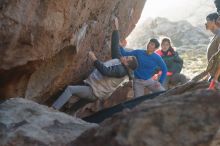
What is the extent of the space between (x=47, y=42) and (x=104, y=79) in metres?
2.85

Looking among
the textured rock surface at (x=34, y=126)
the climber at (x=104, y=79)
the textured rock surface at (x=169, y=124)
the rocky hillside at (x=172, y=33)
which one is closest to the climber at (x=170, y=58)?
the climber at (x=104, y=79)

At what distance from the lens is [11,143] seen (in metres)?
5.59

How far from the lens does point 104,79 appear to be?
12.3m

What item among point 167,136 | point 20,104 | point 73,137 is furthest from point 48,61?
point 167,136

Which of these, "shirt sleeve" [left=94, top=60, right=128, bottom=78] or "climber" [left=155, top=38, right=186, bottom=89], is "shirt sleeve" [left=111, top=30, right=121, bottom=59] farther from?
"climber" [left=155, top=38, right=186, bottom=89]

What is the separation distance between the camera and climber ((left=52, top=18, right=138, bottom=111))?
11.9 m

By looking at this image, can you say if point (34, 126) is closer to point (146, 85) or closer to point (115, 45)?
point (115, 45)

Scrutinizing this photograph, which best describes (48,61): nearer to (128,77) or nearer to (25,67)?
(25,67)

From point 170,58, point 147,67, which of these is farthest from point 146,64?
point 170,58

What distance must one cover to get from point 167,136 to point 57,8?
587 cm

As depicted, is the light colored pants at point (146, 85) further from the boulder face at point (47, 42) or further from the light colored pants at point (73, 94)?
the boulder face at point (47, 42)

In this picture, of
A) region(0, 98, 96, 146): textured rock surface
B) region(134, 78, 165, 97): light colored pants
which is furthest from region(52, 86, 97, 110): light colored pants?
region(0, 98, 96, 146): textured rock surface

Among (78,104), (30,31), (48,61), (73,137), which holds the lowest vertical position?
(78,104)

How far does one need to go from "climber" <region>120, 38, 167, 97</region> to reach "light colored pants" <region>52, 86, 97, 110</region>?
1.51 metres
